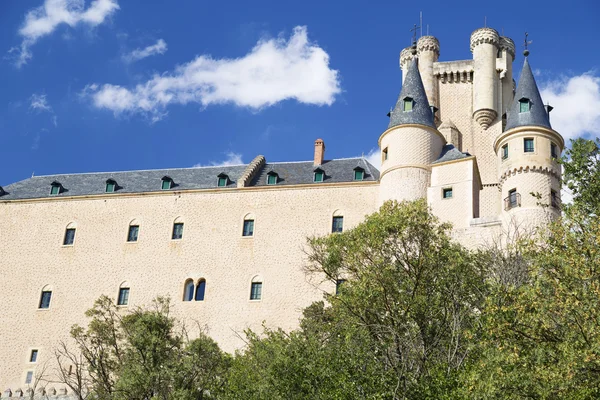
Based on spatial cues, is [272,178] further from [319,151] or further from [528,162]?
[528,162]

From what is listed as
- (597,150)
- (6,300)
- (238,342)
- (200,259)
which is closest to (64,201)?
(6,300)

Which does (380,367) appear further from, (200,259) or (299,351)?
(200,259)

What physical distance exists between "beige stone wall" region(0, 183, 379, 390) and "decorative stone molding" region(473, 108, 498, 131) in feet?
23.3

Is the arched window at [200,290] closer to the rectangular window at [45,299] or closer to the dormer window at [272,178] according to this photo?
the dormer window at [272,178]

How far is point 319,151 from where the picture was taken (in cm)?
3909

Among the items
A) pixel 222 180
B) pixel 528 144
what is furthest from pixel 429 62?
pixel 222 180

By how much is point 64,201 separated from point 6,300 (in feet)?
17.6

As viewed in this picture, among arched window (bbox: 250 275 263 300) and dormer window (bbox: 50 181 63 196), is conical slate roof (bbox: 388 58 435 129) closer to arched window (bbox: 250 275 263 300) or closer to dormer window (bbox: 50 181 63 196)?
arched window (bbox: 250 275 263 300)

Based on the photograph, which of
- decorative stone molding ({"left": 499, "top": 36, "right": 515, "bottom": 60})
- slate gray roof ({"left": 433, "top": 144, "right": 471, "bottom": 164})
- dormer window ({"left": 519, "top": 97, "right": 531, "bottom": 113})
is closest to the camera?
slate gray roof ({"left": 433, "top": 144, "right": 471, "bottom": 164})

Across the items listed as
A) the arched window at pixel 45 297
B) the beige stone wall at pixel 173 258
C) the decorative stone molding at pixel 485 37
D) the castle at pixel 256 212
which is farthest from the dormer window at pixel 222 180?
the decorative stone molding at pixel 485 37

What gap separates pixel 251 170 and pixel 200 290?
21.1 feet

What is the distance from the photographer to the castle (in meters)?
33.1

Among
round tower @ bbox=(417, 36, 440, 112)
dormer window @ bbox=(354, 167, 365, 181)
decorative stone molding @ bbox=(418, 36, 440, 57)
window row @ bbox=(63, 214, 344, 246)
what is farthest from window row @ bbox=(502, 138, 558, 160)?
decorative stone molding @ bbox=(418, 36, 440, 57)

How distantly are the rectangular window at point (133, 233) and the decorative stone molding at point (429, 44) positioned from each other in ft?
56.0
